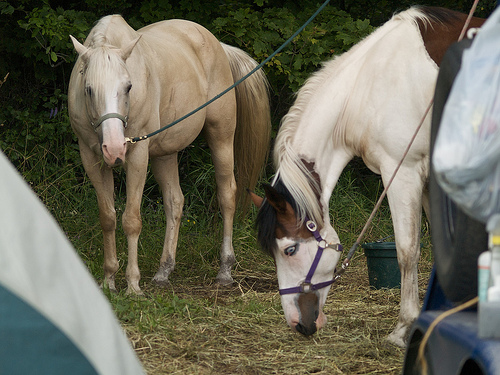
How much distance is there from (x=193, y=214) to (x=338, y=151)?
322 cm

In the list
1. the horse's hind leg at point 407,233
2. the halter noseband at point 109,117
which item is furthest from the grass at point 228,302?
the halter noseband at point 109,117

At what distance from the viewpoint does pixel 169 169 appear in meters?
5.54

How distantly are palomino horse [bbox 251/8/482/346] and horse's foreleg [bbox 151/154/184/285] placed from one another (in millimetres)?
1893

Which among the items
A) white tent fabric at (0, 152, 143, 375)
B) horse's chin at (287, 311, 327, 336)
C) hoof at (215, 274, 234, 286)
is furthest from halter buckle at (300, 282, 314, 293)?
white tent fabric at (0, 152, 143, 375)

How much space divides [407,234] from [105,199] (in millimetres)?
2123

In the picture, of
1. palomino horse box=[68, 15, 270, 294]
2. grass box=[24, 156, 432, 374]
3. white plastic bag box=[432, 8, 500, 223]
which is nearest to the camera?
white plastic bag box=[432, 8, 500, 223]

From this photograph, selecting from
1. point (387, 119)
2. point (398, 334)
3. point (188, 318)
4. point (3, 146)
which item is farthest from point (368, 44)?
point (3, 146)

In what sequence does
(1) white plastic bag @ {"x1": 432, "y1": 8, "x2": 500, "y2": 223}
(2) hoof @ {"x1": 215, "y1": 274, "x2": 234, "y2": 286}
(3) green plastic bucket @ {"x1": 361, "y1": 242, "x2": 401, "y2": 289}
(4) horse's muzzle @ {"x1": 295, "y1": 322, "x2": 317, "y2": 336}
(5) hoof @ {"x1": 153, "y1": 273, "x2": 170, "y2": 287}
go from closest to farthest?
(1) white plastic bag @ {"x1": 432, "y1": 8, "x2": 500, "y2": 223}, (4) horse's muzzle @ {"x1": 295, "y1": 322, "x2": 317, "y2": 336}, (3) green plastic bucket @ {"x1": 361, "y1": 242, "x2": 401, "y2": 289}, (5) hoof @ {"x1": 153, "y1": 273, "x2": 170, "y2": 287}, (2) hoof @ {"x1": 215, "y1": 274, "x2": 234, "y2": 286}

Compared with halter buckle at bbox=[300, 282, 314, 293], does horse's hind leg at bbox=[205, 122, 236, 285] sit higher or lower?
lower

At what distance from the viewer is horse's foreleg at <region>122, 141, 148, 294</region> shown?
4.48 meters

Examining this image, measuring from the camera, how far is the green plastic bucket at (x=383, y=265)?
4623 millimetres

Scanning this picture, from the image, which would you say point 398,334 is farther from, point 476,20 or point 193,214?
point 193,214

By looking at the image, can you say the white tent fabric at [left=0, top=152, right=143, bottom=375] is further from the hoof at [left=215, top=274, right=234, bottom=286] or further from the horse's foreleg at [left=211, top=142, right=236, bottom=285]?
the horse's foreleg at [left=211, top=142, right=236, bottom=285]

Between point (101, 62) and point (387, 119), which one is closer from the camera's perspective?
point (387, 119)
